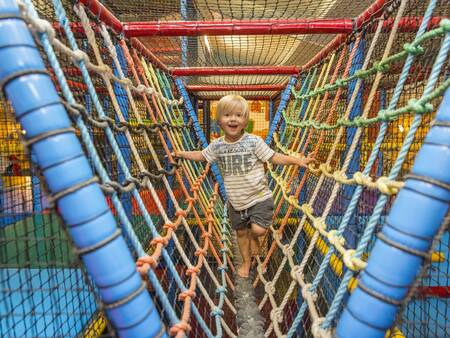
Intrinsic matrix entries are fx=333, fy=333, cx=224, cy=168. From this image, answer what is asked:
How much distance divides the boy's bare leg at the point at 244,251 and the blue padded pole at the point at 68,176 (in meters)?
0.94

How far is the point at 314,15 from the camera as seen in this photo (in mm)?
1809

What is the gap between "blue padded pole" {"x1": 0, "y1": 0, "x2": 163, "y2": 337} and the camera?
0.46 m

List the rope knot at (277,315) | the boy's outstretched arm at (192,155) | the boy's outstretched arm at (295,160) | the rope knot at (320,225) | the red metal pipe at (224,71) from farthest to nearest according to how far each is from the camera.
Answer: the red metal pipe at (224,71), the boy's outstretched arm at (192,155), the boy's outstretched arm at (295,160), the rope knot at (277,315), the rope knot at (320,225)

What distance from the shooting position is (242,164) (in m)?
1.38

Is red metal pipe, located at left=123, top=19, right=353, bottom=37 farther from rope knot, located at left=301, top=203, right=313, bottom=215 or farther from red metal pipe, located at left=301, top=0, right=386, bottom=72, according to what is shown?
rope knot, located at left=301, top=203, right=313, bottom=215

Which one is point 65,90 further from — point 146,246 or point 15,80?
point 146,246

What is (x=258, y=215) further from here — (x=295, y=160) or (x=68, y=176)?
(x=68, y=176)

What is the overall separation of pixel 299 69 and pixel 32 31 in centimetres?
182

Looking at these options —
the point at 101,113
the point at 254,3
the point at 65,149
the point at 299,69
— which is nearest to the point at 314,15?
the point at 299,69

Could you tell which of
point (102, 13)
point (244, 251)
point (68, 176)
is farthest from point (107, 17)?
point (244, 251)

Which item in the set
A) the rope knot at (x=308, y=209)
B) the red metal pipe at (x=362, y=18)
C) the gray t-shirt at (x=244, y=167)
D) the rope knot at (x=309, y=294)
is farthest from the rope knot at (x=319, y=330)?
the red metal pipe at (x=362, y=18)

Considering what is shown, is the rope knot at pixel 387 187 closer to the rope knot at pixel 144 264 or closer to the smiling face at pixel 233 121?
the rope knot at pixel 144 264

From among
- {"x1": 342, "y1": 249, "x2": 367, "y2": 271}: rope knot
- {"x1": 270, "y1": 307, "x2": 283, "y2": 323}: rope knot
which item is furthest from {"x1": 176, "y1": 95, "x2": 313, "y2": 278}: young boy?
{"x1": 342, "y1": 249, "x2": 367, "y2": 271}: rope knot

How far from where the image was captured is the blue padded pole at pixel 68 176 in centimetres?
46
